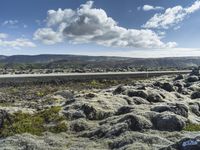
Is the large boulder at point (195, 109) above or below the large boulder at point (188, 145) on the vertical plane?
below

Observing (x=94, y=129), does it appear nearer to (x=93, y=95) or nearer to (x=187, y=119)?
(x=187, y=119)

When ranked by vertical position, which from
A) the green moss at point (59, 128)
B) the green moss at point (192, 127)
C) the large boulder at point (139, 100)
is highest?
the large boulder at point (139, 100)

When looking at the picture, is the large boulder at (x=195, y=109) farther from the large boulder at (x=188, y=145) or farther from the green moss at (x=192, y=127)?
the large boulder at (x=188, y=145)

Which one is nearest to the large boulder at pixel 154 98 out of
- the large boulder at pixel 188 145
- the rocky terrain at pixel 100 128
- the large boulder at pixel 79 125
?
the rocky terrain at pixel 100 128

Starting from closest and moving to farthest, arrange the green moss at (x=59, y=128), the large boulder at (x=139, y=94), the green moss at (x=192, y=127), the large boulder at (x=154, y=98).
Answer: the green moss at (x=59, y=128)
the green moss at (x=192, y=127)
the large boulder at (x=154, y=98)
the large boulder at (x=139, y=94)

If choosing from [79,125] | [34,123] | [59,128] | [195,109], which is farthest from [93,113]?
[195,109]

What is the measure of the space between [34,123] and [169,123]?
8481 millimetres

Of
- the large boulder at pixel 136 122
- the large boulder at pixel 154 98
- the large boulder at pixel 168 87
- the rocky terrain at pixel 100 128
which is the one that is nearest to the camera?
the rocky terrain at pixel 100 128

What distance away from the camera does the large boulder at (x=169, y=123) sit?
20.5m

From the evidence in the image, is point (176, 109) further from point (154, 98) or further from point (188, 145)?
point (188, 145)

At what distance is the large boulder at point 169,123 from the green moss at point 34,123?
5722mm

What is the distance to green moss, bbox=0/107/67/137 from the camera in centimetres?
2062

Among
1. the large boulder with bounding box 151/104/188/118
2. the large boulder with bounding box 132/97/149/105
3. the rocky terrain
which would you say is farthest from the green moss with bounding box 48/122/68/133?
the large boulder with bounding box 132/97/149/105

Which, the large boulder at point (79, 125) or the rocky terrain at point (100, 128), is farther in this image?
the large boulder at point (79, 125)
